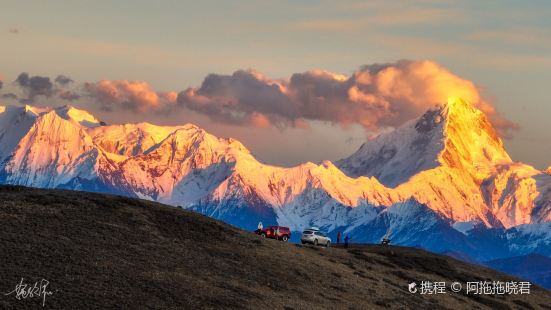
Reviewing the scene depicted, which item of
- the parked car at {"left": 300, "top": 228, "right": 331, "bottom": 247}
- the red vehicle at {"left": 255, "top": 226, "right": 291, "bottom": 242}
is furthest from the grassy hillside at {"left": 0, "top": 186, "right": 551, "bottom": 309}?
the red vehicle at {"left": 255, "top": 226, "right": 291, "bottom": 242}

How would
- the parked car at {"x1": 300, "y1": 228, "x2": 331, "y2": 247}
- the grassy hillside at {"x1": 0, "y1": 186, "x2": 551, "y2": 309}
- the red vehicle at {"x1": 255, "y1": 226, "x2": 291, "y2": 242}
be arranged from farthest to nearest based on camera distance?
the parked car at {"x1": 300, "y1": 228, "x2": 331, "y2": 247}, the red vehicle at {"x1": 255, "y1": 226, "x2": 291, "y2": 242}, the grassy hillside at {"x1": 0, "y1": 186, "x2": 551, "y2": 309}

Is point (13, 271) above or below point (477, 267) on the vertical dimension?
below

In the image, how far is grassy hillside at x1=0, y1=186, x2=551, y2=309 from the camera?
66812 millimetres

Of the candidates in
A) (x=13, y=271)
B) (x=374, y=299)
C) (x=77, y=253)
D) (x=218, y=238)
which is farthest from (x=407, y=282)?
(x=13, y=271)

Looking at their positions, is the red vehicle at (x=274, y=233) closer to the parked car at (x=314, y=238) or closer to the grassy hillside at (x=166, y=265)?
the parked car at (x=314, y=238)

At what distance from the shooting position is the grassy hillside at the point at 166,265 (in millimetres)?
66812

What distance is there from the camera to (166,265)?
256 ft

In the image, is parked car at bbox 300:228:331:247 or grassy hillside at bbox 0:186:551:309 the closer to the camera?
grassy hillside at bbox 0:186:551:309

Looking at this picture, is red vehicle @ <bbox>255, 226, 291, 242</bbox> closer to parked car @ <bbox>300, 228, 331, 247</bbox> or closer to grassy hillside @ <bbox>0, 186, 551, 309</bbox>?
parked car @ <bbox>300, 228, 331, 247</bbox>

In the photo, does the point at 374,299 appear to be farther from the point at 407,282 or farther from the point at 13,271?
the point at 13,271

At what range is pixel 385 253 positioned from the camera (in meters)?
129

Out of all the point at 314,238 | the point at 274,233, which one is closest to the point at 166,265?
the point at 274,233

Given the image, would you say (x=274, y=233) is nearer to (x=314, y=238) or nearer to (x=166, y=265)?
(x=314, y=238)

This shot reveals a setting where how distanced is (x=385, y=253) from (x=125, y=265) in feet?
200
